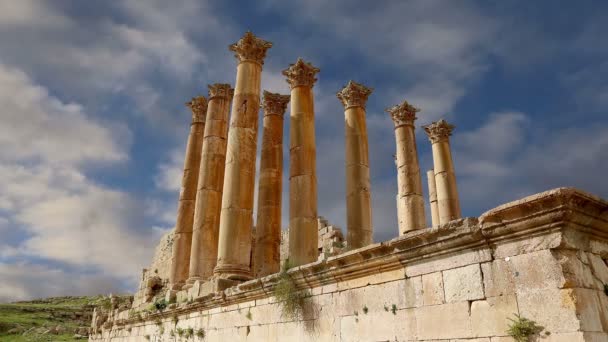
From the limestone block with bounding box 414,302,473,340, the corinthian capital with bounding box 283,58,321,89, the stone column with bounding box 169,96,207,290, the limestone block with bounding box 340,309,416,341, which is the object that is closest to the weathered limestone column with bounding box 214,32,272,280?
the corinthian capital with bounding box 283,58,321,89

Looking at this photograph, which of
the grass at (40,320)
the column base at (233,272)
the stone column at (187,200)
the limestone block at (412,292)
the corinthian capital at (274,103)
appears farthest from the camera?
the grass at (40,320)

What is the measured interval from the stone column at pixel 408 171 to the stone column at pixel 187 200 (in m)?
9.18

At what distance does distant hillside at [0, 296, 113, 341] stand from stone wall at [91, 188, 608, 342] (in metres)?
23.8

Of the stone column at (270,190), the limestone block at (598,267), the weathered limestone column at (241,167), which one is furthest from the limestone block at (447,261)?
the stone column at (270,190)

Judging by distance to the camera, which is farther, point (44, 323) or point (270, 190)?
point (44, 323)

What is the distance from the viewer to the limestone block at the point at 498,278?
5.89 meters

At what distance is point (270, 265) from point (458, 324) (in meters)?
10.3

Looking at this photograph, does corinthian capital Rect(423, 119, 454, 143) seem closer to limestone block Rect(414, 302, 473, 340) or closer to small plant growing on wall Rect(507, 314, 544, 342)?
limestone block Rect(414, 302, 473, 340)

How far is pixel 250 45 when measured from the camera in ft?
56.6

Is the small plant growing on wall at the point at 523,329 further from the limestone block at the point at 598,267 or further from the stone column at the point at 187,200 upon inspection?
the stone column at the point at 187,200

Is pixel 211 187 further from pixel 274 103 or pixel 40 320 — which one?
pixel 40 320

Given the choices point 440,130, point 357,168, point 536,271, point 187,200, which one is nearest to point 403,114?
point 440,130

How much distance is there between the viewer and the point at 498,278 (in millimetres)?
6031

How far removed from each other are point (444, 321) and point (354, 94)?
1377 cm
